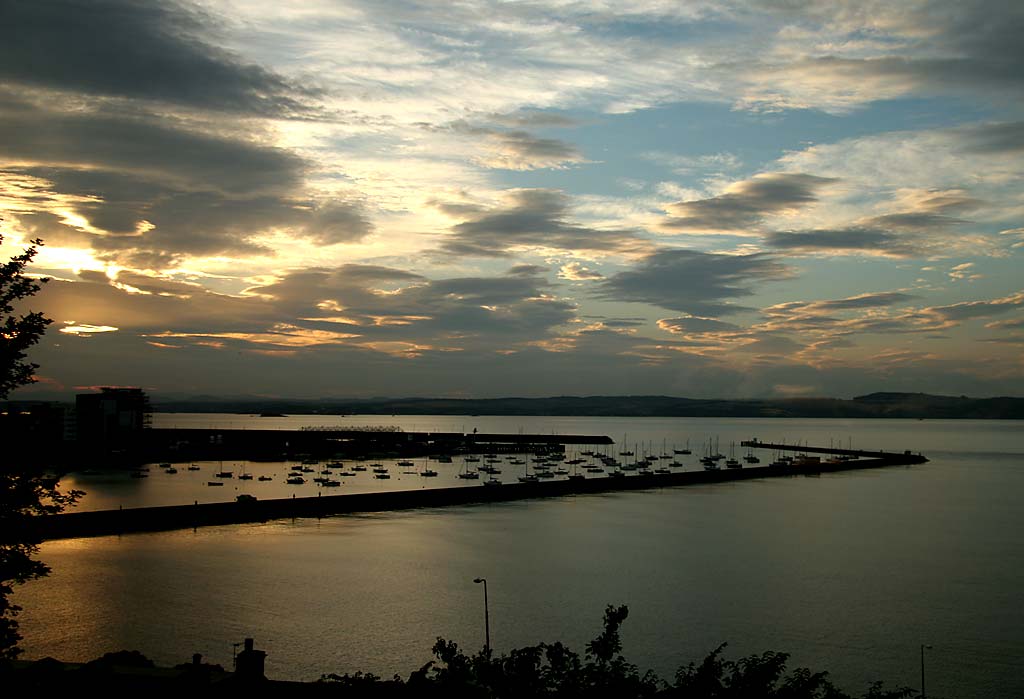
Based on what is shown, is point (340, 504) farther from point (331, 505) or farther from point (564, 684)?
point (564, 684)

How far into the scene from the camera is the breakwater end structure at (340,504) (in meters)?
45.1

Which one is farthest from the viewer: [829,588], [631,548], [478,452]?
[478,452]

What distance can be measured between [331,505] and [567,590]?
92.5 feet

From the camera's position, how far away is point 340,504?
57.1m

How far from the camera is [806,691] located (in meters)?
11.8

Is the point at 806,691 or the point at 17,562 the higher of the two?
the point at 17,562

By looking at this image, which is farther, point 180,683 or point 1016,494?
point 1016,494

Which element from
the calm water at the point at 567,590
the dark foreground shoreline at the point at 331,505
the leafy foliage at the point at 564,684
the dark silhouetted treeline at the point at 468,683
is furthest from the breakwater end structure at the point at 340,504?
the leafy foliage at the point at 564,684

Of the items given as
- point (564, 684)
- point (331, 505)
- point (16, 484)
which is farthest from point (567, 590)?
point (331, 505)

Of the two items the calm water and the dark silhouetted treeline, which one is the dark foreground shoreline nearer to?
the calm water

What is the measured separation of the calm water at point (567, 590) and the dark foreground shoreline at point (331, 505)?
2.21 m

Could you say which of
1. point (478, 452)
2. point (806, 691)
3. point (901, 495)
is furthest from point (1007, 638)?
point (478, 452)

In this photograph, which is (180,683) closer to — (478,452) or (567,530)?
(567,530)

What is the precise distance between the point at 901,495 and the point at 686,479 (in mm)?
21684
